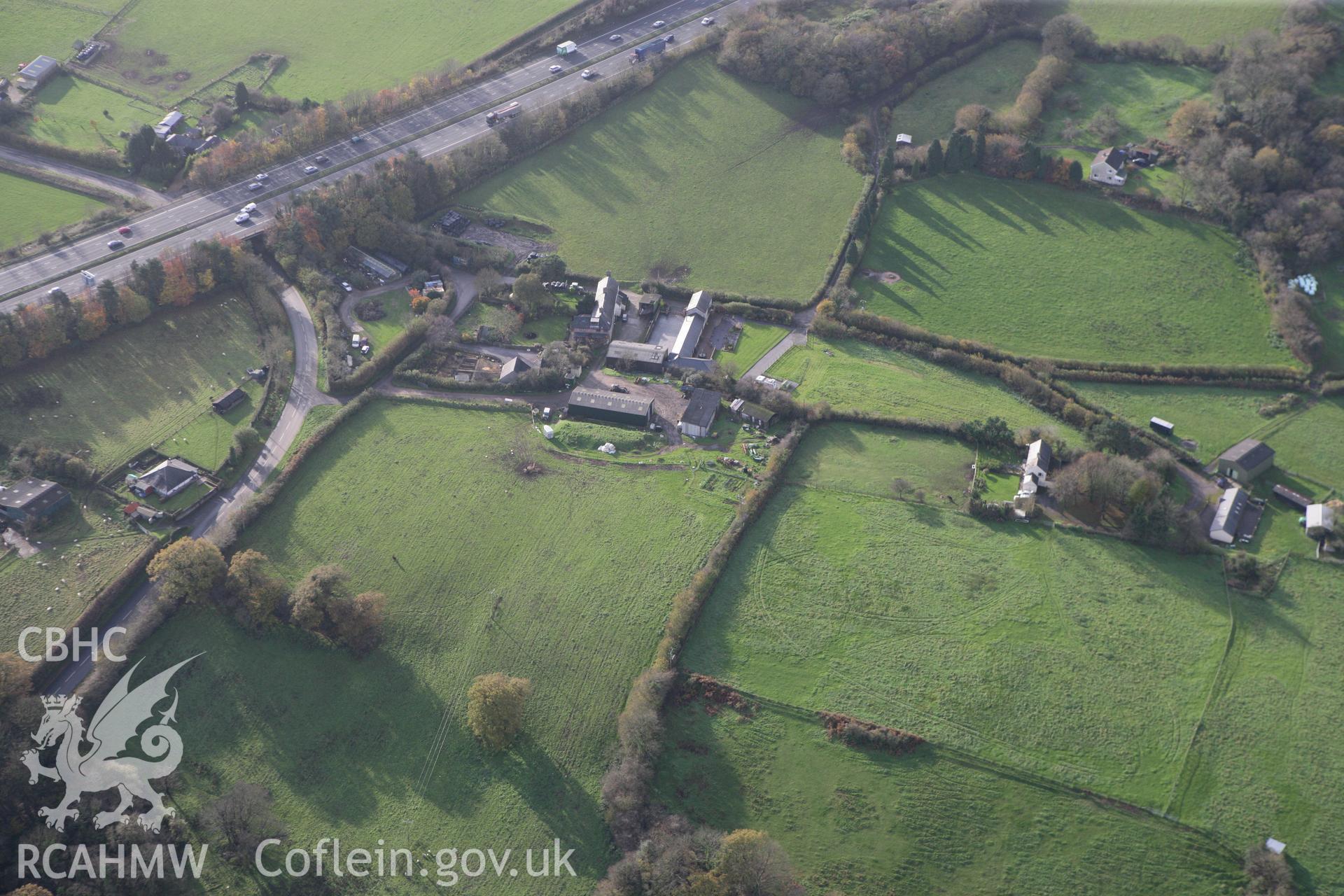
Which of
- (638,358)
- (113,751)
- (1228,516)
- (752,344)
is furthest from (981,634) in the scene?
(113,751)

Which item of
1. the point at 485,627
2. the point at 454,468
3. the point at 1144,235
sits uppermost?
the point at 1144,235

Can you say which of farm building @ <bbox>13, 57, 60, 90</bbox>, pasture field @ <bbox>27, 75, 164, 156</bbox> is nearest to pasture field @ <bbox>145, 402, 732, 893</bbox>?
pasture field @ <bbox>27, 75, 164, 156</bbox>

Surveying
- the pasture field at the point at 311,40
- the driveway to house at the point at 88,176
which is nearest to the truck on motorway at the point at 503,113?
the pasture field at the point at 311,40

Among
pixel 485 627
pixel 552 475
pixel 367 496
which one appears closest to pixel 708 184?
pixel 552 475

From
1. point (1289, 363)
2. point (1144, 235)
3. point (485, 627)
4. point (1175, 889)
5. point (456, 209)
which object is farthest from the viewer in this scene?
point (456, 209)

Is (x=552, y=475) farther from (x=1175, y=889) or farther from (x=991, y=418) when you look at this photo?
(x=1175, y=889)

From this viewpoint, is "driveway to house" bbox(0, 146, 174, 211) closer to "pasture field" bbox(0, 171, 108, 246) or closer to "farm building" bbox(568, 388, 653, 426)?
"pasture field" bbox(0, 171, 108, 246)

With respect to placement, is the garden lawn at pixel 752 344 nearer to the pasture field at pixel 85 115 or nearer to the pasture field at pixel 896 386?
the pasture field at pixel 896 386
